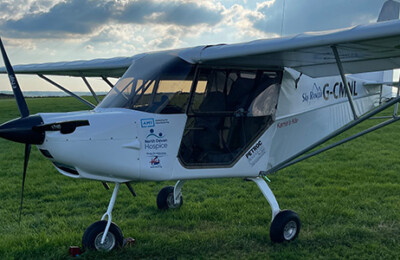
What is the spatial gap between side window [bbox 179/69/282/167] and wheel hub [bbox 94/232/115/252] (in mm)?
1315

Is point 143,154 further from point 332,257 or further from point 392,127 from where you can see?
point 392,127

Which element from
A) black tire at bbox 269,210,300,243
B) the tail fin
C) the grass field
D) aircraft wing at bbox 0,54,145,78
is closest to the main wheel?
the grass field

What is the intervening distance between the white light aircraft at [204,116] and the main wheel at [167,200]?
1.63 metres

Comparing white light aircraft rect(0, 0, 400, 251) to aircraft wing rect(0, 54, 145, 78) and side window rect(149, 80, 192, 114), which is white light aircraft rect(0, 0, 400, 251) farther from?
aircraft wing rect(0, 54, 145, 78)

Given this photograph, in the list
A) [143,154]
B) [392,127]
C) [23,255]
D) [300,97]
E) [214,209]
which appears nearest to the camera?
[143,154]

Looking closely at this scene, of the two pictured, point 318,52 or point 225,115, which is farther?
point 225,115

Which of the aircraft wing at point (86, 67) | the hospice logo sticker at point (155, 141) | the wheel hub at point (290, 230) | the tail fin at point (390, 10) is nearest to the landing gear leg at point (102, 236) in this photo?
the hospice logo sticker at point (155, 141)

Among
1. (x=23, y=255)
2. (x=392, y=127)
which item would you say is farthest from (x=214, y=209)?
Result: (x=392, y=127)

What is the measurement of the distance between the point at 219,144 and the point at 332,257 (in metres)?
1.97

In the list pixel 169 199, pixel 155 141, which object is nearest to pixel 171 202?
pixel 169 199

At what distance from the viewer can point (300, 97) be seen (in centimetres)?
593

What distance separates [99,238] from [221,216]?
2150 millimetres

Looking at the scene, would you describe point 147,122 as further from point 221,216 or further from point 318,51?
point 221,216

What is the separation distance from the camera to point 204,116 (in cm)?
486
